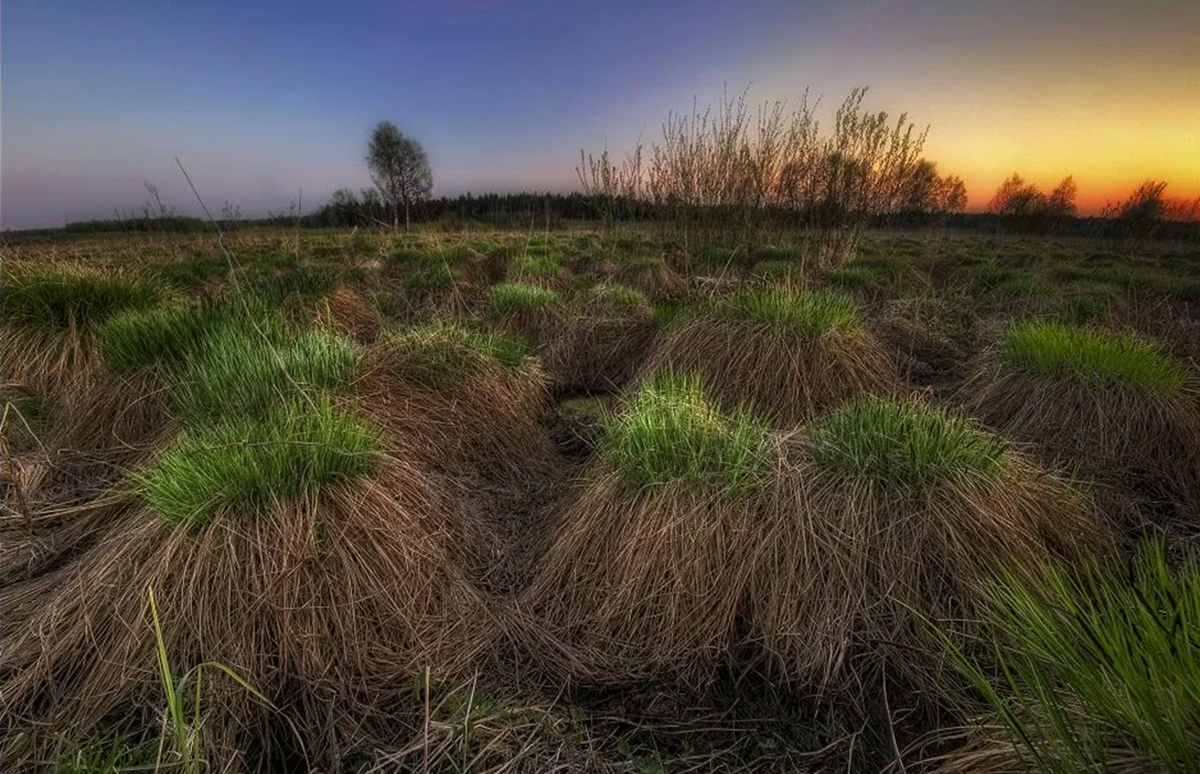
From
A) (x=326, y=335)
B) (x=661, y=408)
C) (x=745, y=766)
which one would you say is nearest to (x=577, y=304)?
(x=326, y=335)

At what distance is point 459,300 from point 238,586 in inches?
209

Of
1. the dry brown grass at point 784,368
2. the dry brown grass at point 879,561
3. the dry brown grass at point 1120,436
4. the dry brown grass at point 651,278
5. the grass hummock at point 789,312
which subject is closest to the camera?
the dry brown grass at point 879,561

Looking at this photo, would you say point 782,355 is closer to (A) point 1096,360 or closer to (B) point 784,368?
(B) point 784,368

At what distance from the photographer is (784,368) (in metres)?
3.59

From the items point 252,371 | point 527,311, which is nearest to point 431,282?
point 527,311

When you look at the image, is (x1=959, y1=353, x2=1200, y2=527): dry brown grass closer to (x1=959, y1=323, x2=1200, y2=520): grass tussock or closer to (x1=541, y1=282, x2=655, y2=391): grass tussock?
(x1=959, y1=323, x2=1200, y2=520): grass tussock

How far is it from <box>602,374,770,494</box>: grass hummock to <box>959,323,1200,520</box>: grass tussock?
1.92m

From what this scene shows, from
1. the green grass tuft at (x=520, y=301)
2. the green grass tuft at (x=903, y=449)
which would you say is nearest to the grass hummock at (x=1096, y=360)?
the green grass tuft at (x=903, y=449)

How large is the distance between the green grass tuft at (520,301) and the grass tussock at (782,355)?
2.29m

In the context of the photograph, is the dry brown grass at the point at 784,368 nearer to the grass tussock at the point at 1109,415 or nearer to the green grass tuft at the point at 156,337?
the grass tussock at the point at 1109,415

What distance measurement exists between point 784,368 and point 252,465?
119 inches

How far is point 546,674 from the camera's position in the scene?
192cm

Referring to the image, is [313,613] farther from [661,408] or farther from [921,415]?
[921,415]

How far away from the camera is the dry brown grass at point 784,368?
3539 millimetres
